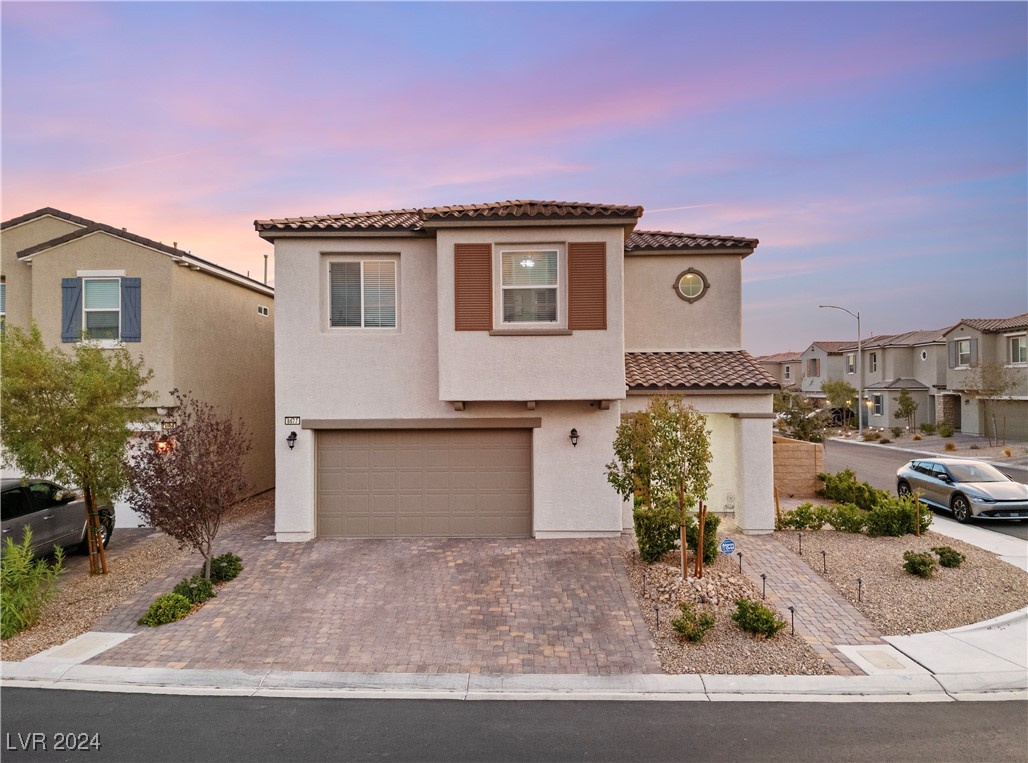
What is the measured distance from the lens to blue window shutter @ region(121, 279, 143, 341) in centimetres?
1307

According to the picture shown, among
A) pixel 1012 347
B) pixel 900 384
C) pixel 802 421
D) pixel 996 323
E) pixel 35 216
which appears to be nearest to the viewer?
pixel 35 216

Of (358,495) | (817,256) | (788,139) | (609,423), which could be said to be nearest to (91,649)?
(358,495)

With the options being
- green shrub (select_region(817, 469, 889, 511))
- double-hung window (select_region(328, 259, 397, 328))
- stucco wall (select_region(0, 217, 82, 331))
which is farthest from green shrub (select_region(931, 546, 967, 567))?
stucco wall (select_region(0, 217, 82, 331))

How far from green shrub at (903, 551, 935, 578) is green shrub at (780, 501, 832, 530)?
2.50 metres

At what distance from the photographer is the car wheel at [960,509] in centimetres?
1394

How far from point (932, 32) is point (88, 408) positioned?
769 inches

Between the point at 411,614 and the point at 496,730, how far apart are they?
10.0ft

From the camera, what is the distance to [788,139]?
18.6 m

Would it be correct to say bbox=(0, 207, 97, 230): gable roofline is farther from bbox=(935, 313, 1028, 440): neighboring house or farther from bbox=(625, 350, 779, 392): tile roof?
bbox=(935, 313, 1028, 440): neighboring house

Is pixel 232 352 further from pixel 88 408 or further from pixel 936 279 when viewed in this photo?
pixel 936 279

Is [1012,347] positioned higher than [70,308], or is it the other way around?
[1012,347]

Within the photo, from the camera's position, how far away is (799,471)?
1653 centimetres

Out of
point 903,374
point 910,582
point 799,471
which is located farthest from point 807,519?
point 903,374

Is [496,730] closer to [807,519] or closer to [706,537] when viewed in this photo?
[706,537]
